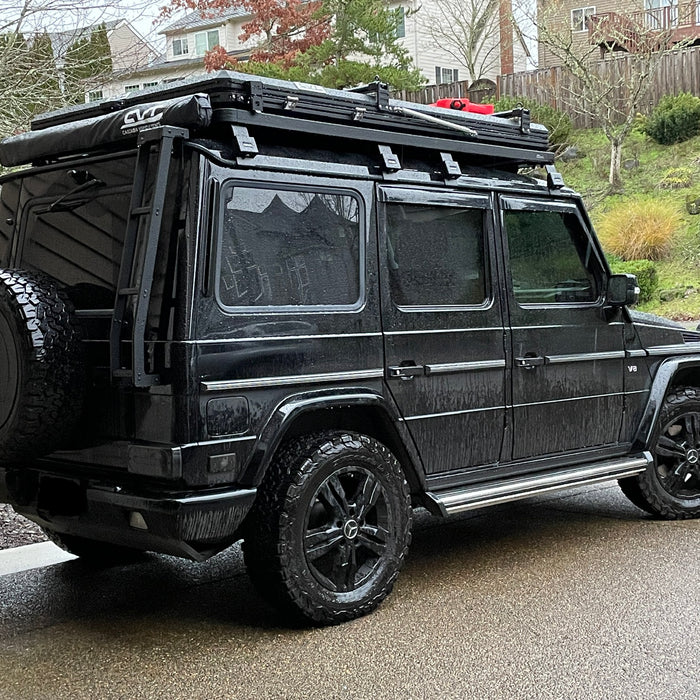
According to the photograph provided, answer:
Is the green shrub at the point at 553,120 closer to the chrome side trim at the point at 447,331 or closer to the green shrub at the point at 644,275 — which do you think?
the green shrub at the point at 644,275

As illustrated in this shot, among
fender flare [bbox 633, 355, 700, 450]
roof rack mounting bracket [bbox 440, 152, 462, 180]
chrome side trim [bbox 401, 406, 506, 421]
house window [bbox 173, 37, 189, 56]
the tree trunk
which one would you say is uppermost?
house window [bbox 173, 37, 189, 56]

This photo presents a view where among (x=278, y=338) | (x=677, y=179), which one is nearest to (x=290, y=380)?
(x=278, y=338)

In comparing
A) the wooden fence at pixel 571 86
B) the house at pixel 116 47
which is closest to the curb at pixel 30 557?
the house at pixel 116 47

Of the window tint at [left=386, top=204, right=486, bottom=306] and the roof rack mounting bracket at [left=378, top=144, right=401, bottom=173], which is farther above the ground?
the roof rack mounting bracket at [left=378, top=144, right=401, bottom=173]

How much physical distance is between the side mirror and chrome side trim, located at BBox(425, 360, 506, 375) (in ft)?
3.42

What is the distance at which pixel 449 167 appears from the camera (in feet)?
17.9

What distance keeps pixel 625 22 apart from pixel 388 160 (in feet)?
75.9

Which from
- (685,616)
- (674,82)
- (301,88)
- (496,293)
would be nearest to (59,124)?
(301,88)

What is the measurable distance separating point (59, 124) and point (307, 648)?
305cm

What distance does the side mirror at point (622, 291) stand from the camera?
6.03 m

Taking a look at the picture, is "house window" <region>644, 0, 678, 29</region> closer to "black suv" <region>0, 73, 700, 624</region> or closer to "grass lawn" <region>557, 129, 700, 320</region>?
"grass lawn" <region>557, 129, 700, 320</region>

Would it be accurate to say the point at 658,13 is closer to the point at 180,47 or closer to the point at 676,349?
the point at 180,47

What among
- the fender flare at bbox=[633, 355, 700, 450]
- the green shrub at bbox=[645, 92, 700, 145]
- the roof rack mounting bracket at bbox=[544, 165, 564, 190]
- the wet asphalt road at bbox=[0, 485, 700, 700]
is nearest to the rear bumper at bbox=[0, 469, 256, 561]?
the wet asphalt road at bbox=[0, 485, 700, 700]

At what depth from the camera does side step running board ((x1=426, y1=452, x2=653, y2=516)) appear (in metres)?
5.17
